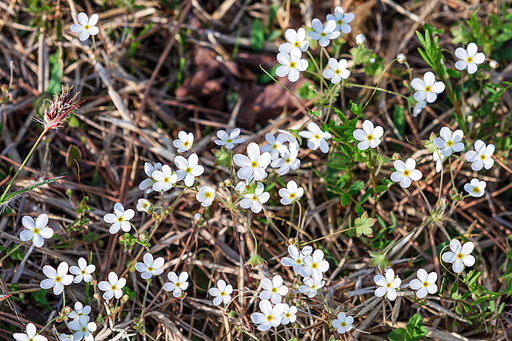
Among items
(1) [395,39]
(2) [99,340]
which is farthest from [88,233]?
(1) [395,39]

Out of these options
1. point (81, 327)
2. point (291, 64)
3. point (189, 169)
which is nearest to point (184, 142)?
point (189, 169)

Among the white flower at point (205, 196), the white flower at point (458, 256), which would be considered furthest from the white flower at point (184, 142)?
the white flower at point (458, 256)

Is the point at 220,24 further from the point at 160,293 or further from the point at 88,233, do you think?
the point at 160,293

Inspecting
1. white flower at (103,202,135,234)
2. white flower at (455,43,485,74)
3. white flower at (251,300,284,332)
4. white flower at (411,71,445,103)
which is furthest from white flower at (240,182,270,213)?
white flower at (455,43,485,74)

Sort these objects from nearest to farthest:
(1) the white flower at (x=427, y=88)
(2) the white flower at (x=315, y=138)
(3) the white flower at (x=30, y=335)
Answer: (3) the white flower at (x=30, y=335) → (2) the white flower at (x=315, y=138) → (1) the white flower at (x=427, y=88)

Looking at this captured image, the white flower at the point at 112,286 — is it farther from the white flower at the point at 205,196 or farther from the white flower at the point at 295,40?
the white flower at the point at 295,40
